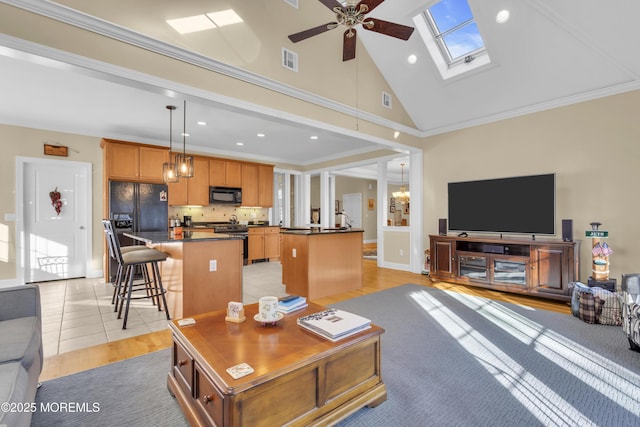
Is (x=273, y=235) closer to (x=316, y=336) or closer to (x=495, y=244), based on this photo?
(x=495, y=244)

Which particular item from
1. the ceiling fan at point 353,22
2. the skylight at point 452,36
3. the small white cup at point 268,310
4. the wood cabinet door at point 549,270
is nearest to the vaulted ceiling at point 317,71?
the skylight at point 452,36

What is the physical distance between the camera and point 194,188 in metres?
6.36

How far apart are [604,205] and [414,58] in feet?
10.5

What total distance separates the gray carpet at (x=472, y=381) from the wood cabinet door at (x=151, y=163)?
3883 mm

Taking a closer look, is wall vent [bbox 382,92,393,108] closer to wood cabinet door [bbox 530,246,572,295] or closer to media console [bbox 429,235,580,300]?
media console [bbox 429,235,580,300]

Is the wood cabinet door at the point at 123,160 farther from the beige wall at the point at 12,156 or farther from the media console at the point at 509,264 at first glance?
the media console at the point at 509,264

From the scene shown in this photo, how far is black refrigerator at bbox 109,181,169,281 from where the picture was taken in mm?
5027

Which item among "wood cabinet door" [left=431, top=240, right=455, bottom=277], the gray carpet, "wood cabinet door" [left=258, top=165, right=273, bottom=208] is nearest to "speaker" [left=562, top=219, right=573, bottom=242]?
the gray carpet

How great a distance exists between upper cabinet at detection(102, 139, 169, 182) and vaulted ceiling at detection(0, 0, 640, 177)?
360 mm

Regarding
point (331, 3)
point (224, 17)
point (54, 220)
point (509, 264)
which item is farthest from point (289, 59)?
point (54, 220)

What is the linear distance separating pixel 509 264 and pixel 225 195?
5.64 metres

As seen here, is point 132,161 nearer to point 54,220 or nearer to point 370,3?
point 54,220

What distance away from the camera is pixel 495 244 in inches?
170

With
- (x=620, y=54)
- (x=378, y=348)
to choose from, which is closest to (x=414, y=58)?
(x=620, y=54)
